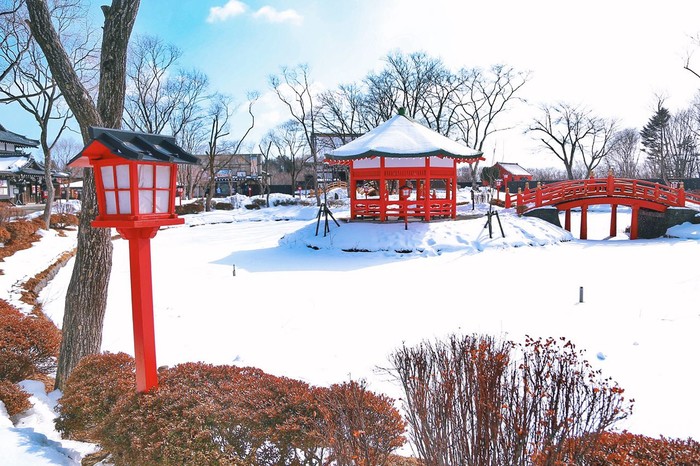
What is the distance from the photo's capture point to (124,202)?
3619 millimetres

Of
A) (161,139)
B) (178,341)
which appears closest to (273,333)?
(178,341)

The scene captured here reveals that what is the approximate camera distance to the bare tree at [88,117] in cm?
493

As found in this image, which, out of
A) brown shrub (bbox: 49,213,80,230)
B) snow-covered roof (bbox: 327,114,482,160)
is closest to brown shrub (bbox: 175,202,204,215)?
brown shrub (bbox: 49,213,80,230)

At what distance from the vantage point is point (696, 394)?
5.02 m

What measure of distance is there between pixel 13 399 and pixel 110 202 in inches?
90.3

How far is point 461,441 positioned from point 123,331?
6743 mm

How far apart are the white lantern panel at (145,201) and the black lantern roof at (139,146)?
287mm

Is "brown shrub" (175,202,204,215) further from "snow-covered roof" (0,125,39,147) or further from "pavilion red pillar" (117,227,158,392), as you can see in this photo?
"pavilion red pillar" (117,227,158,392)

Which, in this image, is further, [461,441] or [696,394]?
[696,394]

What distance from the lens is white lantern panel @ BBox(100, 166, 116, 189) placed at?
11.9ft

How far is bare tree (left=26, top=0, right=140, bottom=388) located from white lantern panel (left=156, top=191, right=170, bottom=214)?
5.11 ft

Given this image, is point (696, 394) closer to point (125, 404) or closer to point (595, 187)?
point (125, 404)

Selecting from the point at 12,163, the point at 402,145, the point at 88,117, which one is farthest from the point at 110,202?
the point at 12,163

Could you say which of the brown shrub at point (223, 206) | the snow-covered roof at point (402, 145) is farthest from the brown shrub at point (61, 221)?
the snow-covered roof at point (402, 145)
